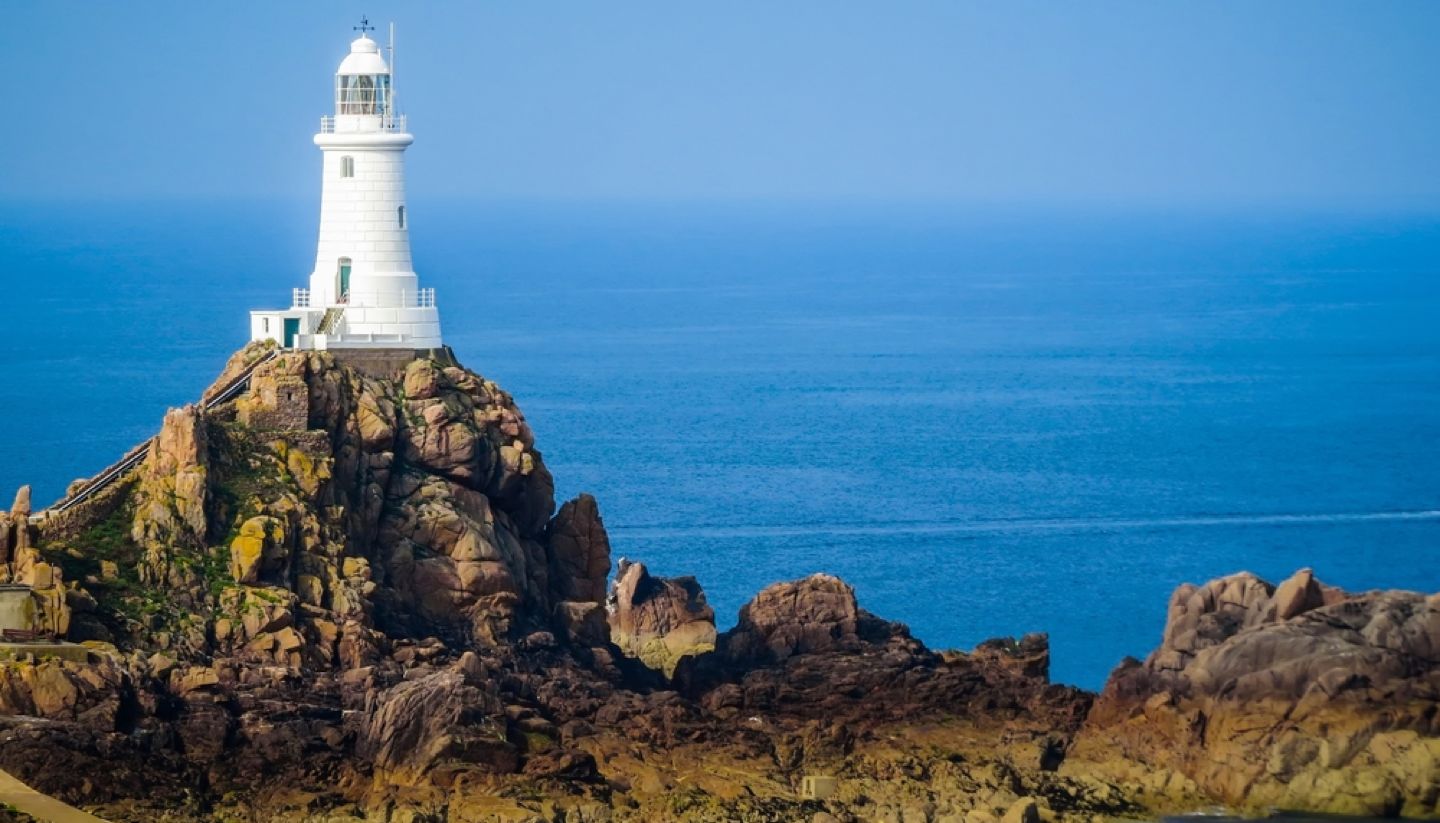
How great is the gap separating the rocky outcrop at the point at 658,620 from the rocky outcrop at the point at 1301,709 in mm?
11980

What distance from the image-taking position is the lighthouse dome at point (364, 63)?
70.1m

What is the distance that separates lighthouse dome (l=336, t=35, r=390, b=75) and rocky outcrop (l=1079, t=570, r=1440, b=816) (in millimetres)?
21282

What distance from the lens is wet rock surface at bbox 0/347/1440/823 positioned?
185ft

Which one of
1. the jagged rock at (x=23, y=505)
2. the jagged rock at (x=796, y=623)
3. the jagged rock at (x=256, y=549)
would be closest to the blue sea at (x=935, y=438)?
the jagged rock at (x=796, y=623)

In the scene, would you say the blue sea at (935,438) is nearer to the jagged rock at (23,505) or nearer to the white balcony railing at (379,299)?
the white balcony railing at (379,299)

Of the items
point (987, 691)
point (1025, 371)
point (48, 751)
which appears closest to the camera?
point (48, 751)

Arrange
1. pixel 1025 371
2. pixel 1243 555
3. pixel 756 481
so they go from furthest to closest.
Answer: pixel 1025 371
pixel 756 481
pixel 1243 555

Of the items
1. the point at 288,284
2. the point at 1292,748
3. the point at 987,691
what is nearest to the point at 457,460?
the point at 987,691

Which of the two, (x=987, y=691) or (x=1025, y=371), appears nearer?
(x=987, y=691)

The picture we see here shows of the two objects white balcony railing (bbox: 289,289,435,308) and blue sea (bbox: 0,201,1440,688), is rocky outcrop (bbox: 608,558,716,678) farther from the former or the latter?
blue sea (bbox: 0,201,1440,688)

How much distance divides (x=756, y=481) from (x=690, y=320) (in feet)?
275

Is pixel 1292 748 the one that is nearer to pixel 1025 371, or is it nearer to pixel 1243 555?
pixel 1243 555

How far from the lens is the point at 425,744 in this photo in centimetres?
5691

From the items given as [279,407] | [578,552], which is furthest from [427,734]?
[578,552]
